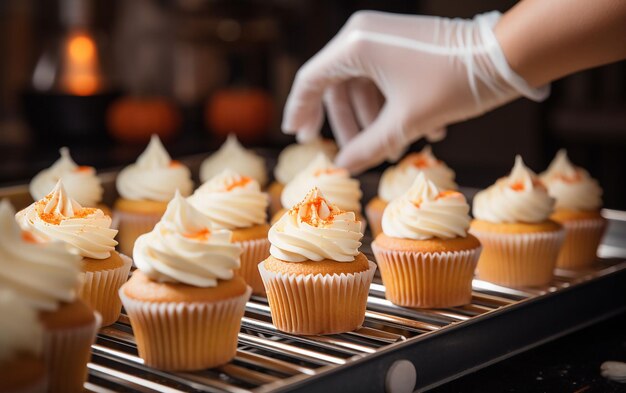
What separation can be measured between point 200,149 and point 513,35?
84.0 inches

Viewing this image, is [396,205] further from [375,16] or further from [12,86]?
[12,86]

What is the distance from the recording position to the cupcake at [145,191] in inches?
115

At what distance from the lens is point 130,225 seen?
9.61ft

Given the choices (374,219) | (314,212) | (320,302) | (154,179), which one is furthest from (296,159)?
(320,302)

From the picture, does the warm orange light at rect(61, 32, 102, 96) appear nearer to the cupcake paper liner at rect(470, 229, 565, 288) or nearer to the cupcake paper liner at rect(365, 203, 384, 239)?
the cupcake paper liner at rect(365, 203, 384, 239)

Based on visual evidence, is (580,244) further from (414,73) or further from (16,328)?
(16,328)

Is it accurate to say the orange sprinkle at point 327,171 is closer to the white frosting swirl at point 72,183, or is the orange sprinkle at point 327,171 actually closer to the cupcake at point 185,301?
the white frosting swirl at point 72,183

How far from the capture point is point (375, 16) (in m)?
2.71

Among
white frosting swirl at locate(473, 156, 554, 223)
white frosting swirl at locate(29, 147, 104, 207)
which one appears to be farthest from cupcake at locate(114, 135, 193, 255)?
white frosting swirl at locate(473, 156, 554, 223)

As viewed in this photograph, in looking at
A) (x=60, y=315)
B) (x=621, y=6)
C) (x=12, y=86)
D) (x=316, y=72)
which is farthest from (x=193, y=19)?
(x=60, y=315)

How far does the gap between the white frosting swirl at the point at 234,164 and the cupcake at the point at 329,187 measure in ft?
1.74

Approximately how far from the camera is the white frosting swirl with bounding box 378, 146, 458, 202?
9.93 feet

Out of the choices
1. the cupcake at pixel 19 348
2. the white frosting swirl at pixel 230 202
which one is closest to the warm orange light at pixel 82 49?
the white frosting swirl at pixel 230 202

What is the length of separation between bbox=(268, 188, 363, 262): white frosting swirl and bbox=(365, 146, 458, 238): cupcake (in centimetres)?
85
